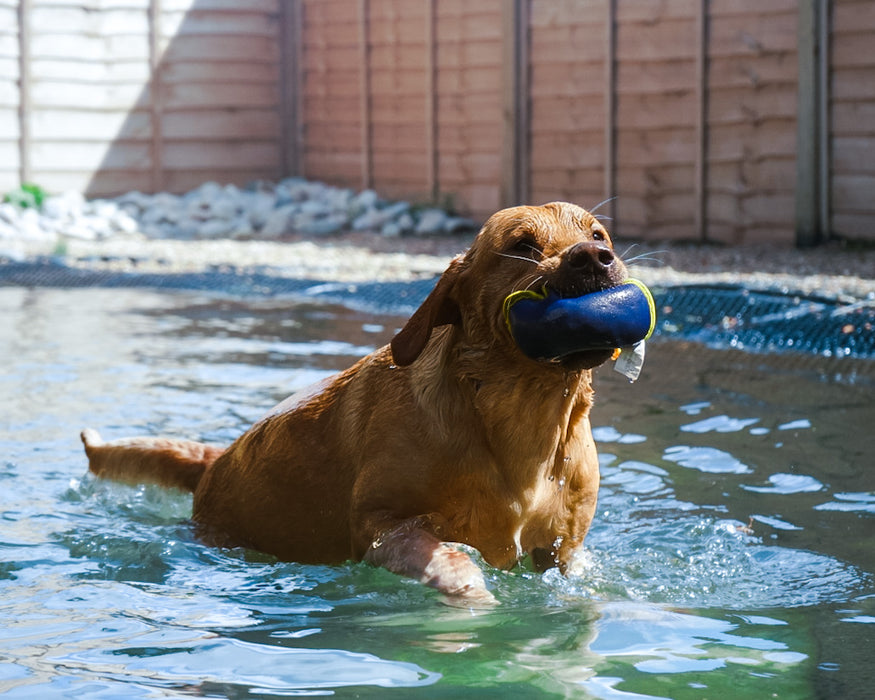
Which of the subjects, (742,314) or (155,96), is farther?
(155,96)

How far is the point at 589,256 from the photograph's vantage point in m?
2.97

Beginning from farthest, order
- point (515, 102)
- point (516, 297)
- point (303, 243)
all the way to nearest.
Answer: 1. point (515, 102)
2. point (303, 243)
3. point (516, 297)

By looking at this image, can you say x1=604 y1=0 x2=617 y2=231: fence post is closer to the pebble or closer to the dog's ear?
the pebble

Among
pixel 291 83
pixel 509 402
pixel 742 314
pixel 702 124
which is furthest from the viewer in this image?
pixel 291 83

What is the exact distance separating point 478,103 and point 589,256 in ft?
38.5

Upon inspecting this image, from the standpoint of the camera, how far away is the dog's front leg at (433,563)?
117 inches

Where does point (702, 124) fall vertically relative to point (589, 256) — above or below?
above

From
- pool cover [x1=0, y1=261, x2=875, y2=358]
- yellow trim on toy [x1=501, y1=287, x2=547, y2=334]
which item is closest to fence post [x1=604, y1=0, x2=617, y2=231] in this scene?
pool cover [x1=0, y1=261, x2=875, y2=358]

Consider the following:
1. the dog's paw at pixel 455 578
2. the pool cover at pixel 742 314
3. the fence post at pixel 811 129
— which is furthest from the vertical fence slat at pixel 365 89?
the dog's paw at pixel 455 578

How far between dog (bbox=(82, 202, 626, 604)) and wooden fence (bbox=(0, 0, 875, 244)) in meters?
8.29

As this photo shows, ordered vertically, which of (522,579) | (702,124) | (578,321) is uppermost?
(702,124)

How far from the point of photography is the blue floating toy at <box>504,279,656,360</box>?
291 cm

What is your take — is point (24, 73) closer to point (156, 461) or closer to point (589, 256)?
point (156, 461)

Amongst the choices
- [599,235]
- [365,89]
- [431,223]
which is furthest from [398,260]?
[599,235]
